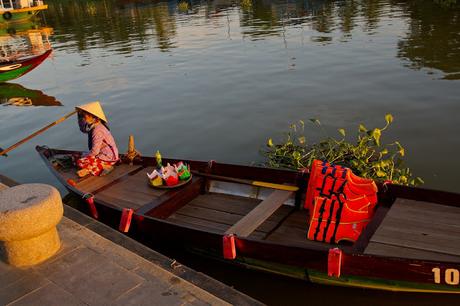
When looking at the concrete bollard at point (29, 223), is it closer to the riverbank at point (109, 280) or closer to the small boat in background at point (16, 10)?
the riverbank at point (109, 280)

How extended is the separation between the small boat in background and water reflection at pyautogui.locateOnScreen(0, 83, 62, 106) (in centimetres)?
2908

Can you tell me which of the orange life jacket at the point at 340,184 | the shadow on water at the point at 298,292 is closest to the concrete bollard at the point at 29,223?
the shadow on water at the point at 298,292

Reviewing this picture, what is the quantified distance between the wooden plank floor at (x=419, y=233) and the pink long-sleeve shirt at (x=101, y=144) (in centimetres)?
562

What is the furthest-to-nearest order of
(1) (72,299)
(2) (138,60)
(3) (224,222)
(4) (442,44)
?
(2) (138,60) < (4) (442,44) < (3) (224,222) < (1) (72,299)

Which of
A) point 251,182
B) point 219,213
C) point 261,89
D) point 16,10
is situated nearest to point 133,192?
point 219,213

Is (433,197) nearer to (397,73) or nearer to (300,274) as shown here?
(300,274)

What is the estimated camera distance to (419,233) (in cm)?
581

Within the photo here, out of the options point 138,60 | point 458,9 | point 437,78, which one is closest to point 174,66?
point 138,60

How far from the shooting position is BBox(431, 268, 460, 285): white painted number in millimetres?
4938

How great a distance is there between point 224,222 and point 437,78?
471 inches

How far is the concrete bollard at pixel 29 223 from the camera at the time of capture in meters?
5.20

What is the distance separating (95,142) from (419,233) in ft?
20.3

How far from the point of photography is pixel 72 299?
4.93 metres

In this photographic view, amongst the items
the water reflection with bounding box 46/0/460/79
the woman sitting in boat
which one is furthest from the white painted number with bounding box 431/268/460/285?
the water reflection with bounding box 46/0/460/79
